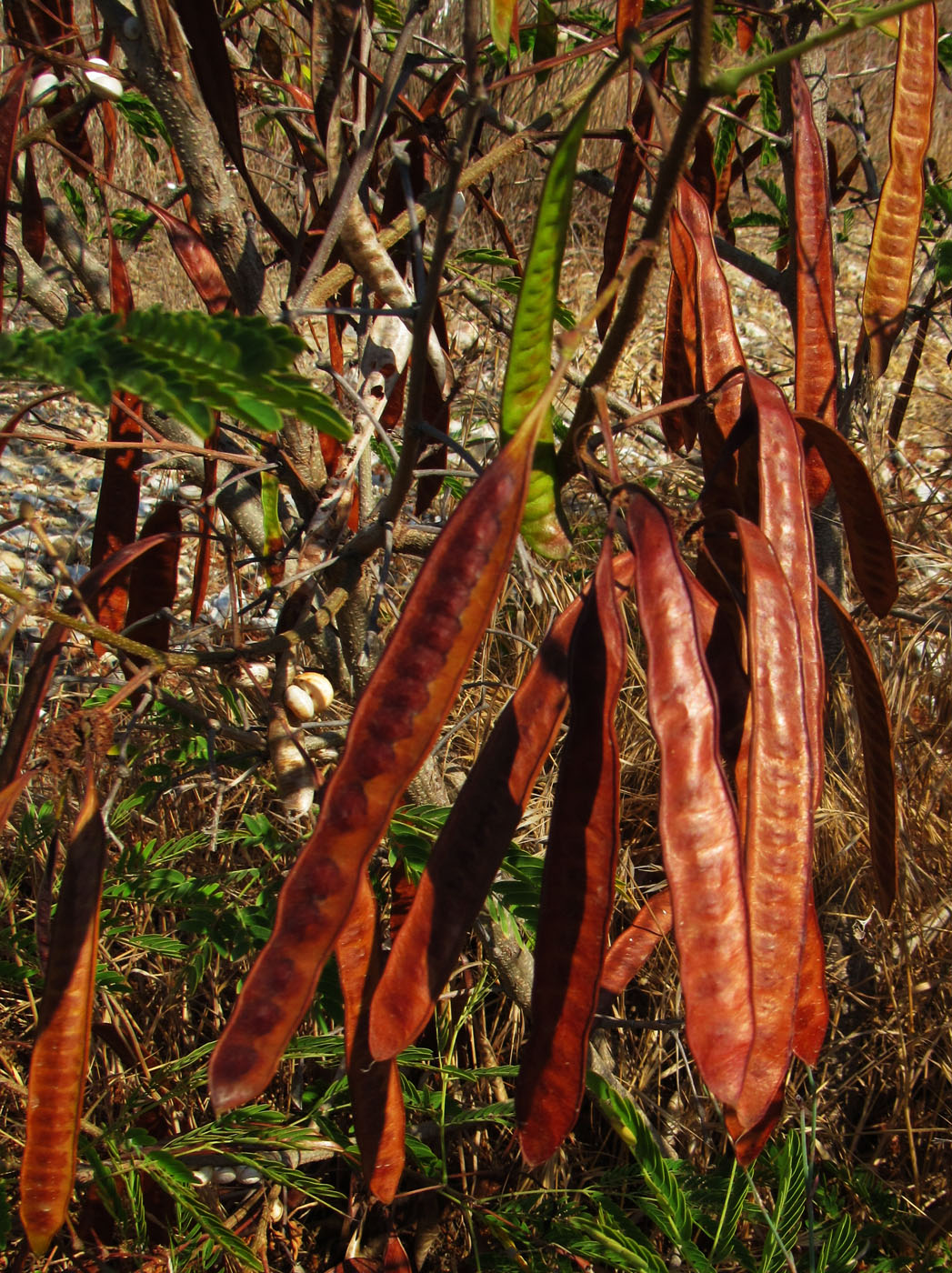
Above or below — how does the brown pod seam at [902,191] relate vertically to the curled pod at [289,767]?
above

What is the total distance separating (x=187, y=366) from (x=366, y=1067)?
546 millimetres

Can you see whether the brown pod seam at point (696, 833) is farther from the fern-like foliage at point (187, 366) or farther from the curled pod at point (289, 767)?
the curled pod at point (289, 767)

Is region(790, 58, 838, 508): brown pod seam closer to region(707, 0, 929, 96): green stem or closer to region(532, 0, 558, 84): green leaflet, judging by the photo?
region(707, 0, 929, 96): green stem

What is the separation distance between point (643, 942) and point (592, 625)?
1.64ft

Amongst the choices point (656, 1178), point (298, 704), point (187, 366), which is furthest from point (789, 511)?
point (656, 1178)

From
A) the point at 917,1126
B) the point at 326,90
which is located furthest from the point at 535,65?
the point at 917,1126

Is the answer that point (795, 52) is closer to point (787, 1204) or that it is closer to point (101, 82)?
point (101, 82)

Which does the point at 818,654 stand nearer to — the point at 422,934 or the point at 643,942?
the point at 422,934

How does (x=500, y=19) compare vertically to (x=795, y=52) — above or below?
above

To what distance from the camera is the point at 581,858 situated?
0.57m

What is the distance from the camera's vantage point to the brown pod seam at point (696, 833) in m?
0.48

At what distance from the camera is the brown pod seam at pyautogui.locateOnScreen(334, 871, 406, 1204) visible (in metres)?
0.74

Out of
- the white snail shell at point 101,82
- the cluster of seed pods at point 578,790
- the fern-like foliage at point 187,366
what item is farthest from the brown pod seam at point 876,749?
the white snail shell at point 101,82

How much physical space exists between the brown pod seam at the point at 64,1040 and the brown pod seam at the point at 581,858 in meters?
0.35
